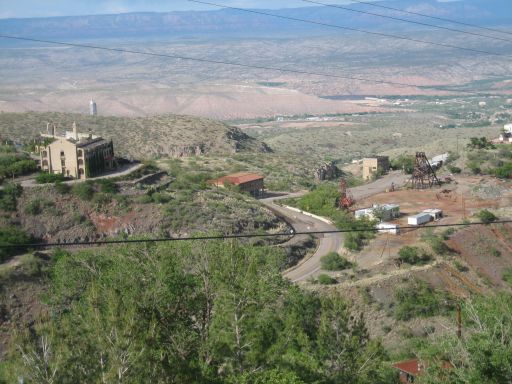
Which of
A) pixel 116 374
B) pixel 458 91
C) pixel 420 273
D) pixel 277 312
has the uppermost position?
pixel 116 374

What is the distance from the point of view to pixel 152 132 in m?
83.2

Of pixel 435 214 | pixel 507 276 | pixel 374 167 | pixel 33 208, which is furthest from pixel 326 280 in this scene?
pixel 374 167

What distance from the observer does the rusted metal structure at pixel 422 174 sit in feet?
184

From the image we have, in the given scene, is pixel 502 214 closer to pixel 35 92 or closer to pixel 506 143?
pixel 506 143

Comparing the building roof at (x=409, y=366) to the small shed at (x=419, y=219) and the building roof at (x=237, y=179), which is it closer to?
the small shed at (x=419, y=219)

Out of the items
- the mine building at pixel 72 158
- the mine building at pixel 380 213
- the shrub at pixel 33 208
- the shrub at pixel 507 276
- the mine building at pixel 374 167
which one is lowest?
the mine building at pixel 374 167

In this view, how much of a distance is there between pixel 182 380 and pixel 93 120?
2895 inches

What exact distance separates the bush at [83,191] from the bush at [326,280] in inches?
474

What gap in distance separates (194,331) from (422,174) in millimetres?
38270

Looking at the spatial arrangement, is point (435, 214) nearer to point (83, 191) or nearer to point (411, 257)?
point (411, 257)

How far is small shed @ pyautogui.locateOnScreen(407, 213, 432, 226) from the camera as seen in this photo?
4400 cm

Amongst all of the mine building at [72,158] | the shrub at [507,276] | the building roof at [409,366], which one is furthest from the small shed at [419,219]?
the building roof at [409,366]

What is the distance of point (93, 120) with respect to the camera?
8769cm

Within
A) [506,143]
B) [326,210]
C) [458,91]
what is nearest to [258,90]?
[458,91]
